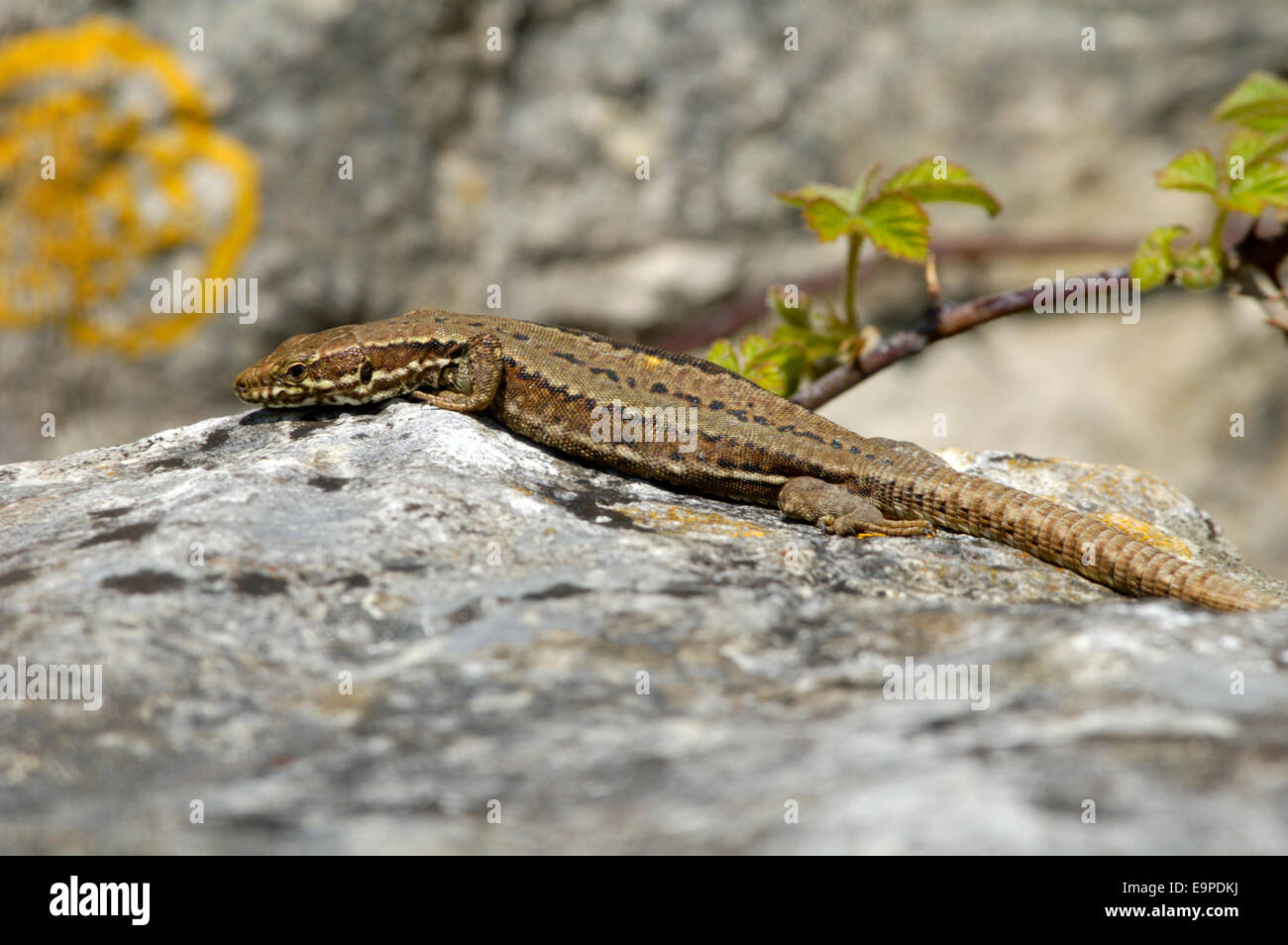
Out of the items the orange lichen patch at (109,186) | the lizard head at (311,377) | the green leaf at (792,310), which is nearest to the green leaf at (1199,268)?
the green leaf at (792,310)

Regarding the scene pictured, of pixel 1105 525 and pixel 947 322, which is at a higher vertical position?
pixel 947 322

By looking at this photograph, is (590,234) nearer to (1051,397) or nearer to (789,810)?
(1051,397)

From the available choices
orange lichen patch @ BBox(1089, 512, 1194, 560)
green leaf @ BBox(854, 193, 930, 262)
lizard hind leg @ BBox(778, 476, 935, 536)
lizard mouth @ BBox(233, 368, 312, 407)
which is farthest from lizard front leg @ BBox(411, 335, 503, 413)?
orange lichen patch @ BBox(1089, 512, 1194, 560)

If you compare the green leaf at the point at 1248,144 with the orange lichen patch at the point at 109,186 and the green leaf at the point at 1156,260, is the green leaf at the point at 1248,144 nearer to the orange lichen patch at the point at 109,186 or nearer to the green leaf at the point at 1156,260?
the green leaf at the point at 1156,260

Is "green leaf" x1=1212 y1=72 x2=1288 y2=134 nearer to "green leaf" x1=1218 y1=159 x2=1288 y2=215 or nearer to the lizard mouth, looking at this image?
"green leaf" x1=1218 y1=159 x2=1288 y2=215

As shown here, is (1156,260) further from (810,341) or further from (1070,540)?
(810,341)

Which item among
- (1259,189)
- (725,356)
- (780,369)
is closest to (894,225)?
(780,369)
